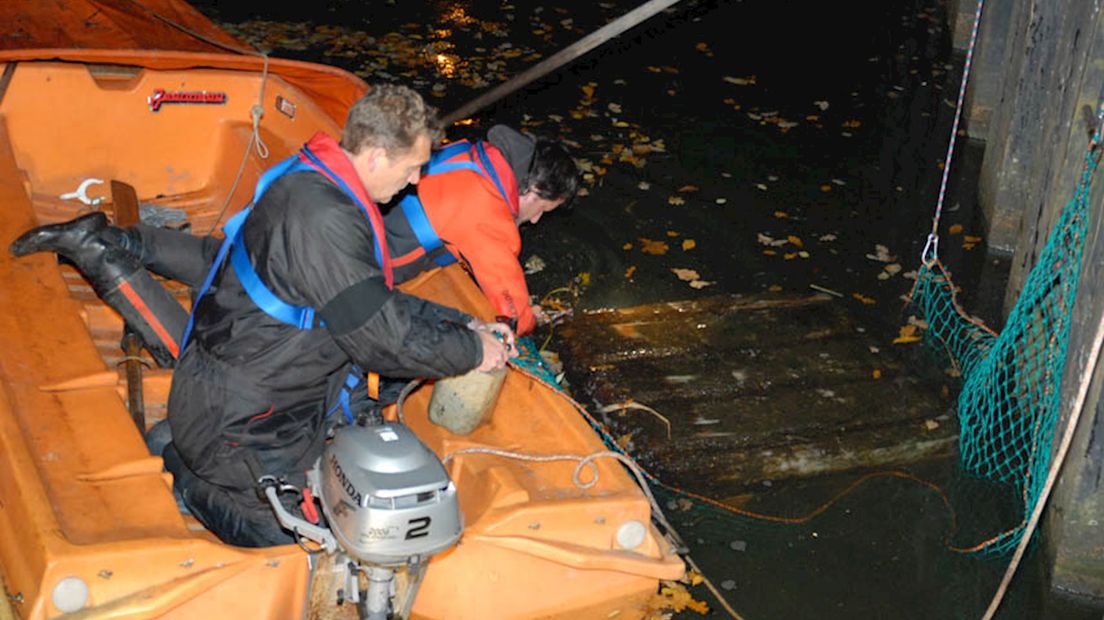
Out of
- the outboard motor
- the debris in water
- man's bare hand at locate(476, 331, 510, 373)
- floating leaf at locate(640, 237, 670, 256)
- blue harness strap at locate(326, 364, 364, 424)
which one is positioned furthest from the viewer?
floating leaf at locate(640, 237, 670, 256)

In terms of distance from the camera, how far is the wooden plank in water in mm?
7094

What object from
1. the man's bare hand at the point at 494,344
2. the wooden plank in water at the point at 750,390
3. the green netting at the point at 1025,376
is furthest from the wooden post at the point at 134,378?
the green netting at the point at 1025,376

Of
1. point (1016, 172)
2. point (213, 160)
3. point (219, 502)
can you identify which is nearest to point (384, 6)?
point (213, 160)

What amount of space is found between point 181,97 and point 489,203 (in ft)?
8.93

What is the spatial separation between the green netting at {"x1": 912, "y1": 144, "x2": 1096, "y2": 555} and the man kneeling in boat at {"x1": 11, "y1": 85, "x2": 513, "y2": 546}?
10.1 ft

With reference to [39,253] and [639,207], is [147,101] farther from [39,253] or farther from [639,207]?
[639,207]

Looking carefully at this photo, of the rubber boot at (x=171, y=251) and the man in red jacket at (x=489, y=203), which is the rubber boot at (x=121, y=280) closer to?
the rubber boot at (x=171, y=251)

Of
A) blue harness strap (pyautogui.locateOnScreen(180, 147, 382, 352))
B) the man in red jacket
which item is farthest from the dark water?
blue harness strap (pyautogui.locateOnScreen(180, 147, 382, 352))

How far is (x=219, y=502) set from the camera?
5117mm

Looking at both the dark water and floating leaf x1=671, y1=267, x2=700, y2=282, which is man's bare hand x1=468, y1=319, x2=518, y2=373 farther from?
floating leaf x1=671, y1=267, x2=700, y2=282

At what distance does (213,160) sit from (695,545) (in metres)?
3.75

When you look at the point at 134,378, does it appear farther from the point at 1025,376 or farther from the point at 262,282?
the point at 1025,376

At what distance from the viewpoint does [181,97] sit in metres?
7.75

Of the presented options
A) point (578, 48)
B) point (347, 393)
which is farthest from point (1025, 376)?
point (347, 393)
